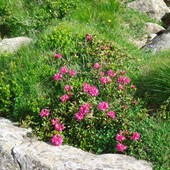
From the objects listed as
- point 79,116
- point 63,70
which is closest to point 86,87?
point 79,116

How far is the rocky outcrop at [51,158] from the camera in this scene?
15.2ft

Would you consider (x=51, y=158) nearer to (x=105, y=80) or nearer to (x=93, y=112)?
(x=93, y=112)

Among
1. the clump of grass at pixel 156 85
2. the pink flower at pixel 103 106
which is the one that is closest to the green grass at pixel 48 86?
the clump of grass at pixel 156 85

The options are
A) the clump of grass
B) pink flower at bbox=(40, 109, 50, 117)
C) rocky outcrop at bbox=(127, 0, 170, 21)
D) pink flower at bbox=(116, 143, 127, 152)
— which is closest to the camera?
pink flower at bbox=(116, 143, 127, 152)

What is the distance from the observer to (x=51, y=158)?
4.73 metres

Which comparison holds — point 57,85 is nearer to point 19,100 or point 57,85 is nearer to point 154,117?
point 19,100

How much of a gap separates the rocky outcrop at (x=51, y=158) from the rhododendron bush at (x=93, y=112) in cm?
19

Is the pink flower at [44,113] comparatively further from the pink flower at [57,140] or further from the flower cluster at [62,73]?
the flower cluster at [62,73]

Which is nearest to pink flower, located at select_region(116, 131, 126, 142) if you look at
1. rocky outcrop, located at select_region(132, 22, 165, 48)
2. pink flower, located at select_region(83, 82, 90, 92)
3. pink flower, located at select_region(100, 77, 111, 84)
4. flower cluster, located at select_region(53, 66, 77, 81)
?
pink flower, located at select_region(83, 82, 90, 92)

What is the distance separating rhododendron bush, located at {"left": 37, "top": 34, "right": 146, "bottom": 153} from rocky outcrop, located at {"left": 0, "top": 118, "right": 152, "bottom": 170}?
0.19m

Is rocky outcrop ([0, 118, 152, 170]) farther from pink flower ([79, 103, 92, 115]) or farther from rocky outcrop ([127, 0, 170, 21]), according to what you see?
rocky outcrop ([127, 0, 170, 21])

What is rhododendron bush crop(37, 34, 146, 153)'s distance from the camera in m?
5.19

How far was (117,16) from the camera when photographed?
10.4 metres

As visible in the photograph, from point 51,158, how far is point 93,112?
0.95 m
